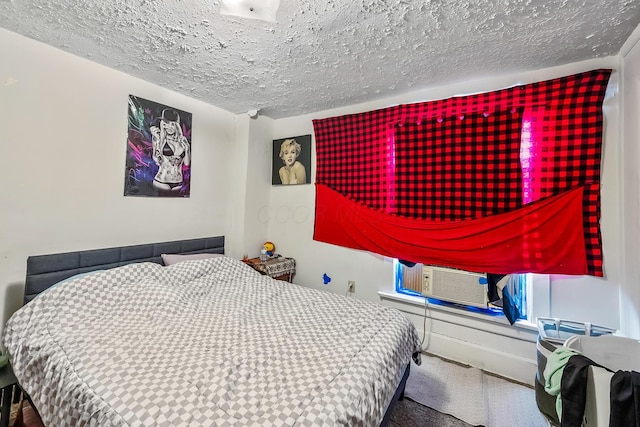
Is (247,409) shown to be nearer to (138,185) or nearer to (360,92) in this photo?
(138,185)

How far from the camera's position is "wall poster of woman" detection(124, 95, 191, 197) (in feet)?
7.73

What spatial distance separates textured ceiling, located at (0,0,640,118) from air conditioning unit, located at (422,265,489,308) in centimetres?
160

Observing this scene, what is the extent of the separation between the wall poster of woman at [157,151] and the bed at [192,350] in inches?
24.4

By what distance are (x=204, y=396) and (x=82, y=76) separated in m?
2.41

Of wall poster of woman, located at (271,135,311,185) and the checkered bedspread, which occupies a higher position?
wall poster of woman, located at (271,135,311,185)

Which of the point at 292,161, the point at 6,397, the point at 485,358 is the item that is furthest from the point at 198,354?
the point at 292,161

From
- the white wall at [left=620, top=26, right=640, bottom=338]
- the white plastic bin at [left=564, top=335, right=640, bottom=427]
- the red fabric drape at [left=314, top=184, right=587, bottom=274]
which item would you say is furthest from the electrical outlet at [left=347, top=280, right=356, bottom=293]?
the white wall at [left=620, top=26, right=640, bottom=338]

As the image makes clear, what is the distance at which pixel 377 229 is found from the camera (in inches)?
105

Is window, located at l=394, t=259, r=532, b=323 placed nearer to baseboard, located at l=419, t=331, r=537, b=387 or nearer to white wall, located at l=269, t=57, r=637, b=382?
white wall, located at l=269, t=57, r=637, b=382

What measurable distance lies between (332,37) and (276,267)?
2.20 metres

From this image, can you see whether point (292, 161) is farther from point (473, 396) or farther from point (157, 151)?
point (473, 396)

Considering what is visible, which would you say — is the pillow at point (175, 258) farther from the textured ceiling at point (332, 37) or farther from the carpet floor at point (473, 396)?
the carpet floor at point (473, 396)

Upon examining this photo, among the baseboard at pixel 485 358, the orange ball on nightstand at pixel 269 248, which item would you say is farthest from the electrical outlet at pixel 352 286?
the orange ball on nightstand at pixel 269 248

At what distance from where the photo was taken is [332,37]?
1.73m
